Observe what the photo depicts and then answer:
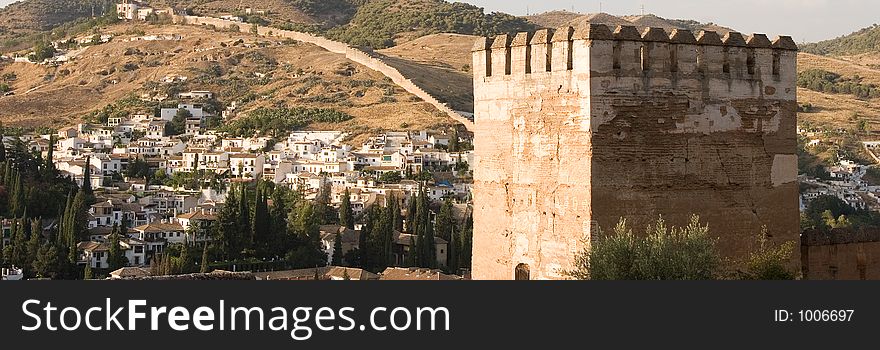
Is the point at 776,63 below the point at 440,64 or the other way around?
below

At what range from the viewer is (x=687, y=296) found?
873 centimetres

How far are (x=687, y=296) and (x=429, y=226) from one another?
42.6 m

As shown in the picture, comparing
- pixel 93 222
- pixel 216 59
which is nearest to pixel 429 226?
pixel 93 222

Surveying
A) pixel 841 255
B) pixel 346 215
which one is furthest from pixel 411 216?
pixel 841 255

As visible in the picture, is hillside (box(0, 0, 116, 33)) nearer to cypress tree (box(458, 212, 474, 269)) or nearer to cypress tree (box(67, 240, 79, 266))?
cypress tree (box(67, 240, 79, 266))

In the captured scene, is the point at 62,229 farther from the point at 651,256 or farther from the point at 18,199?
the point at 651,256

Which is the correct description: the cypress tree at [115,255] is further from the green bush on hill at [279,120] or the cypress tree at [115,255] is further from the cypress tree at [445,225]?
the green bush on hill at [279,120]

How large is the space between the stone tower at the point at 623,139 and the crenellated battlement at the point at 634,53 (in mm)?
12

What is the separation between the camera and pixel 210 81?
10456cm

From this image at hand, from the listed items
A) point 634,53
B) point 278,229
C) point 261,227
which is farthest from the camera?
point 278,229

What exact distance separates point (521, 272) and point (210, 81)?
95378mm

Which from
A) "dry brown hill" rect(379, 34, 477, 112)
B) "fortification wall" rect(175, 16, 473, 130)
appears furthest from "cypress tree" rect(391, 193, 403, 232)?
"dry brown hill" rect(379, 34, 477, 112)

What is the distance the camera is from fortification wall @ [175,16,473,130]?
288ft

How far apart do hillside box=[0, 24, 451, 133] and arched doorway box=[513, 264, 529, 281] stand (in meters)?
71.4
